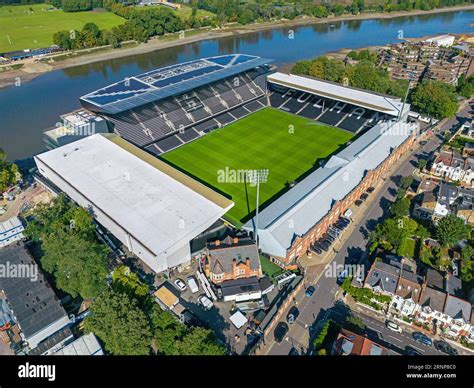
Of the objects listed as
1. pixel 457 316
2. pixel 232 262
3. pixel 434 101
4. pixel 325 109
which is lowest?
pixel 457 316

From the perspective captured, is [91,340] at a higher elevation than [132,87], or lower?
lower

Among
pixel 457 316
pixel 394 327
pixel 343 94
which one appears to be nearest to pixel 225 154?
pixel 343 94

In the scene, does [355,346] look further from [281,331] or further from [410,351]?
[281,331]

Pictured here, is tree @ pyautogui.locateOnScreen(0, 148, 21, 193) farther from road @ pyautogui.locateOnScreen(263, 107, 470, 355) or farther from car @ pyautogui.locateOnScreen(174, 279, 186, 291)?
road @ pyautogui.locateOnScreen(263, 107, 470, 355)
